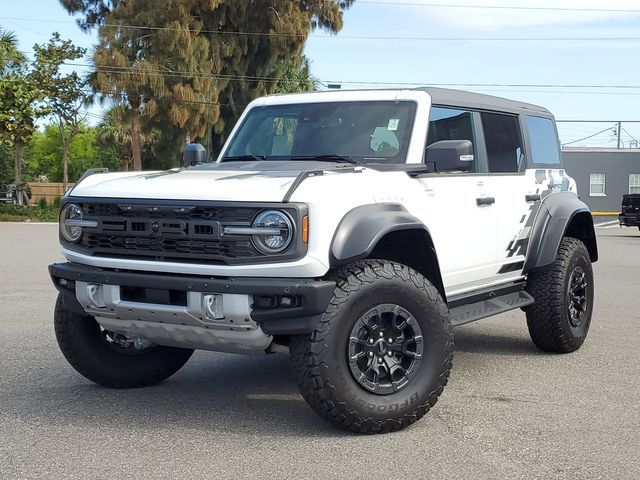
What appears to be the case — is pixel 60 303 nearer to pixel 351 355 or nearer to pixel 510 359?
pixel 351 355

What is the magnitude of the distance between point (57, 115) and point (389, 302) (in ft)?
131

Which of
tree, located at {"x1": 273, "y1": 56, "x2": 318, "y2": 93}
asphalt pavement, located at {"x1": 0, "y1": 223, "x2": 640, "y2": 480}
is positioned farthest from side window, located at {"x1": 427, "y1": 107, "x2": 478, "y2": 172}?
tree, located at {"x1": 273, "y1": 56, "x2": 318, "y2": 93}

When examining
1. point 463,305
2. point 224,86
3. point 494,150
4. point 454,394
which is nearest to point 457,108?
point 494,150

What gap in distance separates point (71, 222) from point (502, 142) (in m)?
3.36

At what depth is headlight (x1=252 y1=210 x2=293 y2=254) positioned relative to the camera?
Answer: 14.6ft

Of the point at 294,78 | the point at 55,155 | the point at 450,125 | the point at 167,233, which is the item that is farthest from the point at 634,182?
the point at 55,155

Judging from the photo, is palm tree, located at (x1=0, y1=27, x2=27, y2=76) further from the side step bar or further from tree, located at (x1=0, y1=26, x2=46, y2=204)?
the side step bar

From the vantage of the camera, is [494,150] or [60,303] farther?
[494,150]

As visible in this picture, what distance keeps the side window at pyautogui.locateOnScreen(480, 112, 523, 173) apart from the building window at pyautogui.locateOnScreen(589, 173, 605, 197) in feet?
141

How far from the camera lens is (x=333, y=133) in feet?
19.4

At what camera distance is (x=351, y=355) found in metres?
4.59

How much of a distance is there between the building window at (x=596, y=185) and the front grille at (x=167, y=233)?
1798 inches

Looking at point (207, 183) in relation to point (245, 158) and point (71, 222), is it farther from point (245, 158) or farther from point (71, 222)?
point (245, 158)

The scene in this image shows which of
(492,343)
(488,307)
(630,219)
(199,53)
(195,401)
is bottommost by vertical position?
(630,219)
